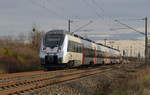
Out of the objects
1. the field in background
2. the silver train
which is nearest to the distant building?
the field in background

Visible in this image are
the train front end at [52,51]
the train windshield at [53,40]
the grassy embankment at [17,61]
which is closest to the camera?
the train front end at [52,51]

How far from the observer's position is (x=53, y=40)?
71.1 feet

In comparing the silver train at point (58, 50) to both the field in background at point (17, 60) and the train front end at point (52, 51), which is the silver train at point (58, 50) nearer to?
the train front end at point (52, 51)

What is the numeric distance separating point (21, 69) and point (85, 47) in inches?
308

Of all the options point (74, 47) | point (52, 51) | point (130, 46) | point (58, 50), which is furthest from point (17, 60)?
point (130, 46)

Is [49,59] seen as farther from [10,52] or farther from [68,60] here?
[10,52]

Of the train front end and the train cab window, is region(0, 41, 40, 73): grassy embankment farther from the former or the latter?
the train cab window

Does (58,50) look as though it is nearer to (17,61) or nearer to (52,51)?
(52,51)

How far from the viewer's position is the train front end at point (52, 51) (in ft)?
68.8

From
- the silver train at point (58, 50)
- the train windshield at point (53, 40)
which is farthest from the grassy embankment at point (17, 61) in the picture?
the train windshield at point (53, 40)

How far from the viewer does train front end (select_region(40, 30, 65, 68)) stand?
2098 cm

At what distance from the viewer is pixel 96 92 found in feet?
40.9

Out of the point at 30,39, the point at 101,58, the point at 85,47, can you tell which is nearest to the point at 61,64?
the point at 85,47

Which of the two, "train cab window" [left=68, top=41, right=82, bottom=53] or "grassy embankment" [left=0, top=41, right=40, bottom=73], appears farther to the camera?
"grassy embankment" [left=0, top=41, right=40, bottom=73]
